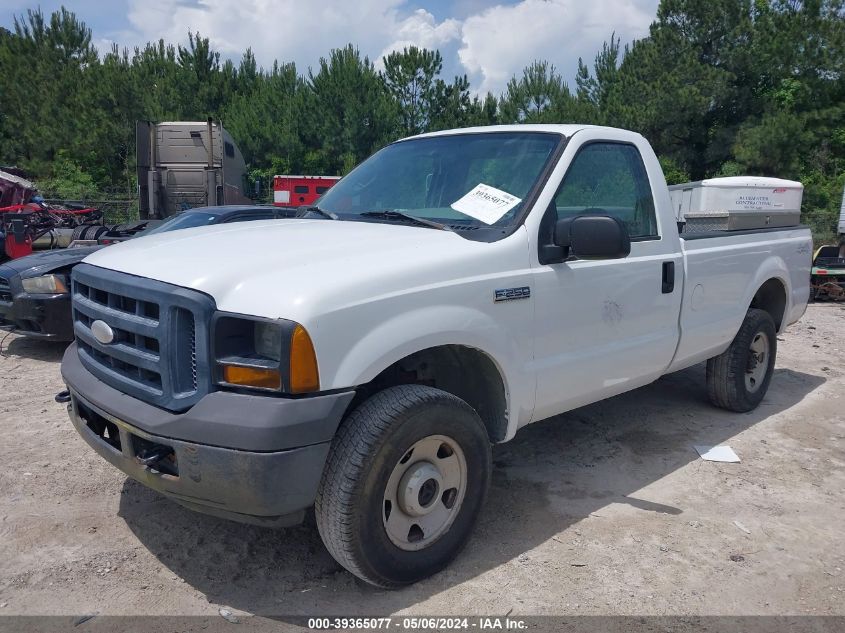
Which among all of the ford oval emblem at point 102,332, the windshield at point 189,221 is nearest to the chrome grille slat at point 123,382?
the ford oval emblem at point 102,332

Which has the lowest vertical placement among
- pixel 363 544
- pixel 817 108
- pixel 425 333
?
pixel 363 544

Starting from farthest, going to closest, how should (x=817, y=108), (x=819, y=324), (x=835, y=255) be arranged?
(x=817, y=108) < (x=835, y=255) < (x=819, y=324)

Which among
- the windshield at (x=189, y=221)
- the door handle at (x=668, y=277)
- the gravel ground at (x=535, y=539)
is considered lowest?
the gravel ground at (x=535, y=539)

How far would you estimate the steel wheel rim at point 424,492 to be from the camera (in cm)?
285

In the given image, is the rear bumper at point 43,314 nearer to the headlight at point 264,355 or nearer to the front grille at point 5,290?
the front grille at point 5,290

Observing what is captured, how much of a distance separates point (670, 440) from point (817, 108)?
24.2 meters

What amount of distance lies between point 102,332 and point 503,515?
2.20 m

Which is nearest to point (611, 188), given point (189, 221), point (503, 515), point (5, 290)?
point (503, 515)

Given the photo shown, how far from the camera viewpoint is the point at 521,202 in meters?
3.39

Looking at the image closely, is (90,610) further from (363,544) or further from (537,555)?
(537,555)

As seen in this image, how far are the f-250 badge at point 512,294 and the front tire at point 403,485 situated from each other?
516 millimetres

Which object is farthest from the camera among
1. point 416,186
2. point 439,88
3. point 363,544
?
point 439,88

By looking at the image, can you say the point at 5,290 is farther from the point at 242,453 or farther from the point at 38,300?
the point at 242,453

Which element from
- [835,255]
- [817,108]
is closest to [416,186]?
[835,255]
